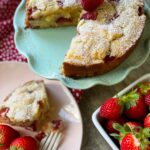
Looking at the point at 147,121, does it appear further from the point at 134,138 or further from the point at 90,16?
the point at 90,16

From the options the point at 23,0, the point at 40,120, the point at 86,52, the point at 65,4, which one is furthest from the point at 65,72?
the point at 23,0

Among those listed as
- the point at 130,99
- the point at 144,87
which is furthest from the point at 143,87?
the point at 130,99

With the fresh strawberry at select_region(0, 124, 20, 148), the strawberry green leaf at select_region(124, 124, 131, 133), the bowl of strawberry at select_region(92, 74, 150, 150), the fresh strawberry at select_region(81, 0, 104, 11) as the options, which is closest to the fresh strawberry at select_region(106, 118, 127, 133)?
the bowl of strawberry at select_region(92, 74, 150, 150)

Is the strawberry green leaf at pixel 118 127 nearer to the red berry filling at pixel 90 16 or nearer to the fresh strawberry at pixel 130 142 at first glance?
the fresh strawberry at pixel 130 142

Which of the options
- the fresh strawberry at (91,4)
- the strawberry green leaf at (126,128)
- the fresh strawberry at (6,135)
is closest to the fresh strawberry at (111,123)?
the strawberry green leaf at (126,128)

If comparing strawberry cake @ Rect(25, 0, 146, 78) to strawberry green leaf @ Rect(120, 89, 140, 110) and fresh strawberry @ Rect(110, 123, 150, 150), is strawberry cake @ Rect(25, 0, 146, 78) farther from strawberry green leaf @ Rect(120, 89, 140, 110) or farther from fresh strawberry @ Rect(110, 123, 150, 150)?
fresh strawberry @ Rect(110, 123, 150, 150)

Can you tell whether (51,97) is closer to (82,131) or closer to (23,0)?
(82,131)

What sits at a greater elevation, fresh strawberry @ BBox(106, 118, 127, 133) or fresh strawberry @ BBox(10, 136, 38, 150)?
fresh strawberry @ BBox(106, 118, 127, 133)
